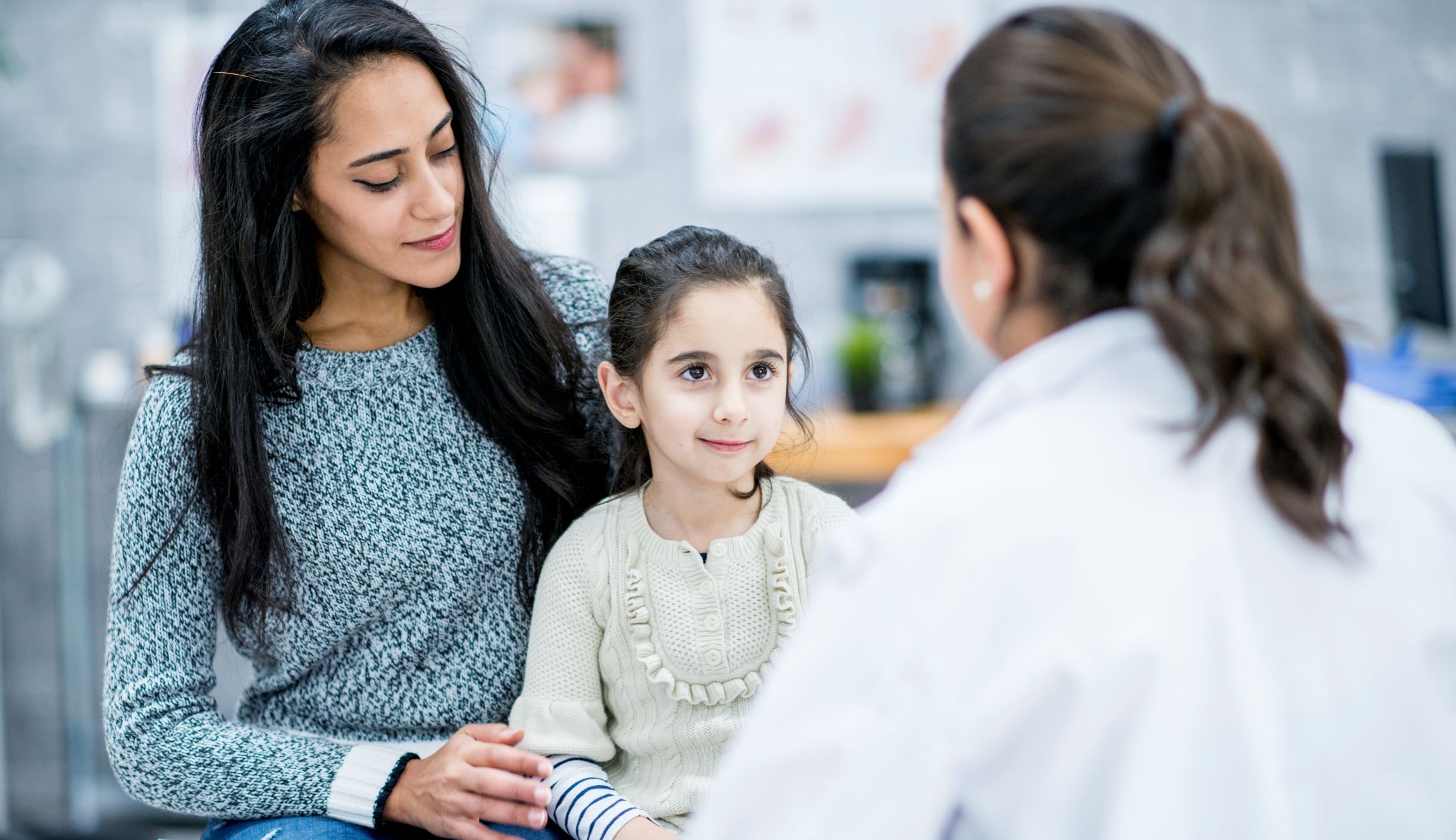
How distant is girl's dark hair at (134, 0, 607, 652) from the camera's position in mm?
1209

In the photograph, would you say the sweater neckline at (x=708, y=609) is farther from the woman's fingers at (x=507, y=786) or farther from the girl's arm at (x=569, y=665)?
the woman's fingers at (x=507, y=786)

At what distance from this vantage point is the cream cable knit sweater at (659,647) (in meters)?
1.15

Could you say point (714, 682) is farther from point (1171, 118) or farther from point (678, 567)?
point (1171, 118)

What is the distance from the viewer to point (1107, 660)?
2.06 ft

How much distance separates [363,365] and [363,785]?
1.43 ft

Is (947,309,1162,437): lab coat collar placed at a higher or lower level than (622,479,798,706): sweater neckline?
higher

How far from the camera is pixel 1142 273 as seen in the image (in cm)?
71

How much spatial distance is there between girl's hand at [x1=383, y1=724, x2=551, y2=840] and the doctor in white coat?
390 mm

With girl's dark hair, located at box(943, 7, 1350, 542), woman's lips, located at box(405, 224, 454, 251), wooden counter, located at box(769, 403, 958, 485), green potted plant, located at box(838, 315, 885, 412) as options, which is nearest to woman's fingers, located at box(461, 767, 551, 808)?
woman's lips, located at box(405, 224, 454, 251)

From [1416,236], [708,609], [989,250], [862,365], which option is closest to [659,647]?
[708,609]

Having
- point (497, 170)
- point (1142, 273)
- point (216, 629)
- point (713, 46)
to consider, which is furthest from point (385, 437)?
point (713, 46)

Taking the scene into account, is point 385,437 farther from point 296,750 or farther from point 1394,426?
point 1394,426

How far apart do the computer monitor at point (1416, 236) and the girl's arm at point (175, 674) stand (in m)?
2.40

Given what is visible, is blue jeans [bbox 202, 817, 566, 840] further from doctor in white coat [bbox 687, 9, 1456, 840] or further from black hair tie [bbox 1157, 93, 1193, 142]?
black hair tie [bbox 1157, 93, 1193, 142]
